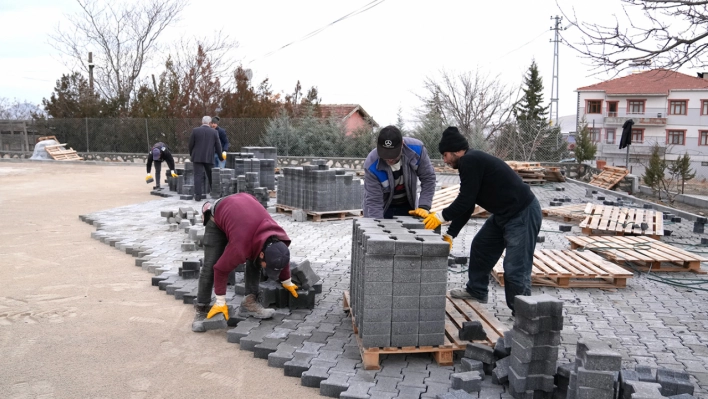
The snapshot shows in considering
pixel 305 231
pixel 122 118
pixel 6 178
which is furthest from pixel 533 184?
pixel 122 118

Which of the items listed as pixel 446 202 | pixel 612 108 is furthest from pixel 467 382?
pixel 612 108

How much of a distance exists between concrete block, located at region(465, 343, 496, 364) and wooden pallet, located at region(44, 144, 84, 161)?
31.8 m

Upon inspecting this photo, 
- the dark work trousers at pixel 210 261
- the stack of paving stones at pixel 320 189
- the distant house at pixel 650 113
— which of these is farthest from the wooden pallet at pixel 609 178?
the distant house at pixel 650 113

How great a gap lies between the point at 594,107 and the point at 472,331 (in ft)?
188

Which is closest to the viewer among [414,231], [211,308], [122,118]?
[414,231]

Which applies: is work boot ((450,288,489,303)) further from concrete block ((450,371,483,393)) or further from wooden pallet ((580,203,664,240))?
wooden pallet ((580,203,664,240))

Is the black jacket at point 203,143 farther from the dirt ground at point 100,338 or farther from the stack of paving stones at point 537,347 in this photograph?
the stack of paving stones at point 537,347

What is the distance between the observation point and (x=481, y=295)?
20.7 feet

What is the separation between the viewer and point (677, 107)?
178 ft

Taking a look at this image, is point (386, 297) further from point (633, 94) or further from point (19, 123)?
point (633, 94)

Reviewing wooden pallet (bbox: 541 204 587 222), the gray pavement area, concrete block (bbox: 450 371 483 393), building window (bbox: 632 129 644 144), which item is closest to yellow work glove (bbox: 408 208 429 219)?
the gray pavement area

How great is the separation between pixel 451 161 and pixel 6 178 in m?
A: 22.1

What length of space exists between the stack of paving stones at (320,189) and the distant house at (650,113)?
45.3m

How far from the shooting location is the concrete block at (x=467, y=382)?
14.1ft
